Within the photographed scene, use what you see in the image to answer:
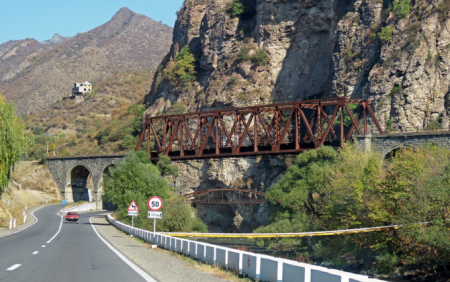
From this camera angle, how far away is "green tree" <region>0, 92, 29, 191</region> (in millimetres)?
37875

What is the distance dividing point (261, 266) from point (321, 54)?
250ft

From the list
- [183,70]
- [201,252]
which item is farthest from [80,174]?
[201,252]

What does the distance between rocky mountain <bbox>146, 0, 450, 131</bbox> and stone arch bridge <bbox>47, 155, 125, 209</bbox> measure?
17008 millimetres

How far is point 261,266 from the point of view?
43.9 feet

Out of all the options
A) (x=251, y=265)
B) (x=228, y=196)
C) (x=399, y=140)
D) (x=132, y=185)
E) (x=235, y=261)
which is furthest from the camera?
(x=228, y=196)

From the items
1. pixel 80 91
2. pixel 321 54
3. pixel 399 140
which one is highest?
pixel 80 91

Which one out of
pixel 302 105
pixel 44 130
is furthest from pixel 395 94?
pixel 44 130

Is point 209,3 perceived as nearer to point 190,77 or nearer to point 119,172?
point 190,77

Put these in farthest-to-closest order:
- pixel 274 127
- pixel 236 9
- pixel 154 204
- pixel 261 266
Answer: pixel 236 9 < pixel 274 127 < pixel 154 204 < pixel 261 266

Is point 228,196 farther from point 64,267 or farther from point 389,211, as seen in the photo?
point 64,267

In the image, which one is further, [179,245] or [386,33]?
[386,33]

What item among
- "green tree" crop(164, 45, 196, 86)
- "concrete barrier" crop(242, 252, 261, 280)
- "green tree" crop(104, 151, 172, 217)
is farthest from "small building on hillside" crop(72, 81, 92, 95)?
"concrete barrier" crop(242, 252, 261, 280)

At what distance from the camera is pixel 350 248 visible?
109 feet

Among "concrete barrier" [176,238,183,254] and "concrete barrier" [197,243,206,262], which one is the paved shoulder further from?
"concrete barrier" [176,238,183,254]
